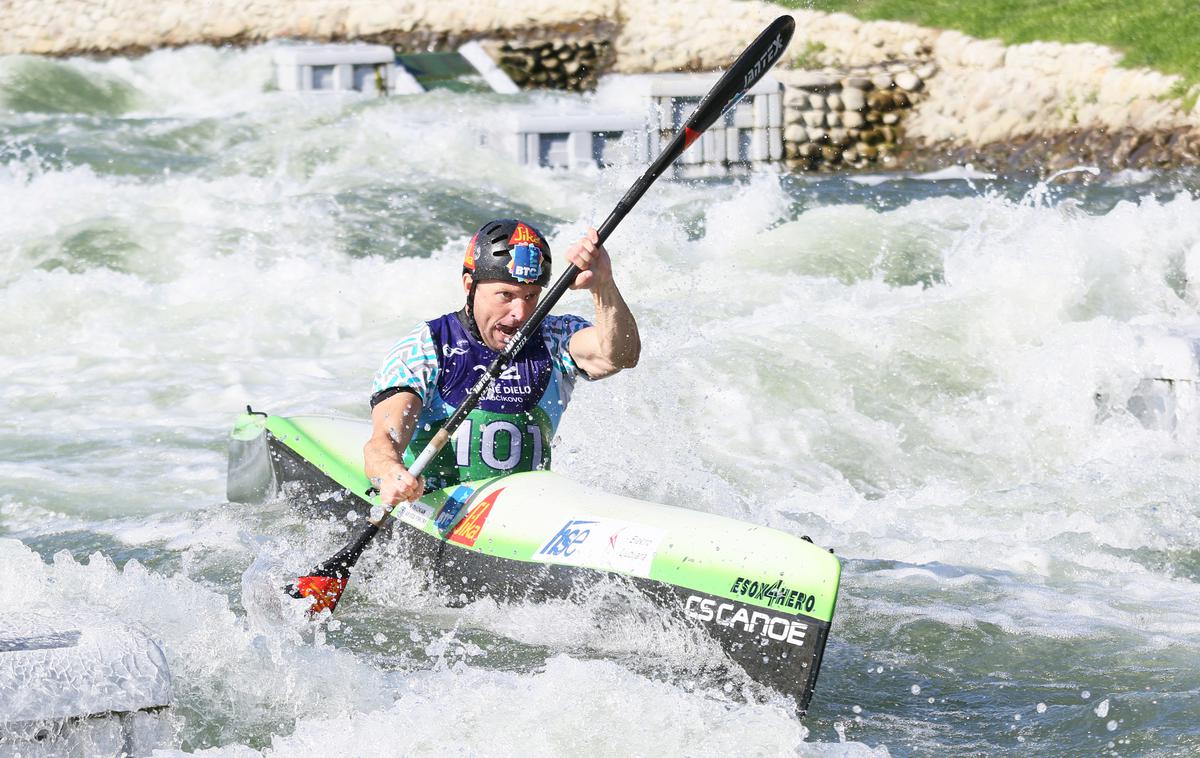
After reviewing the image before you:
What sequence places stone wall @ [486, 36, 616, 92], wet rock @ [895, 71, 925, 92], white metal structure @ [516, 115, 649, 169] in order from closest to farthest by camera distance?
1. white metal structure @ [516, 115, 649, 169]
2. wet rock @ [895, 71, 925, 92]
3. stone wall @ [486, 36, 616, 92]

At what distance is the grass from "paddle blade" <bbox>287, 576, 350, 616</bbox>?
14714 millimetres

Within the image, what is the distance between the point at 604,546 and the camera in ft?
14.7

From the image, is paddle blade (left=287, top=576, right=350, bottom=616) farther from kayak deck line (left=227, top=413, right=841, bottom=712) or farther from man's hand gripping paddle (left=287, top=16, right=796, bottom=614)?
kayak deck line (left=227, top=413, right=841, bottom=712)

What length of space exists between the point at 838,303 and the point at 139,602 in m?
6.29

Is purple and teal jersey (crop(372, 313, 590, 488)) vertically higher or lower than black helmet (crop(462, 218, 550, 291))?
lower

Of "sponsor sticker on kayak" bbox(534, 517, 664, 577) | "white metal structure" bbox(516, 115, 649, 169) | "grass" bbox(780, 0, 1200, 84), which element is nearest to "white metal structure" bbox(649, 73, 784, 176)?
"white metal structure" bbox(516, 115, 649, 169)

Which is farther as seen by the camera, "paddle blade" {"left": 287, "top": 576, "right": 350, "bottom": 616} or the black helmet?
"paddle blade" {"left": 287, "top": 576, "right": 350, "bottom": 616}

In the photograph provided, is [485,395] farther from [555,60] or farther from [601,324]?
[555,60]

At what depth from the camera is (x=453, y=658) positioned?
15.3 ft

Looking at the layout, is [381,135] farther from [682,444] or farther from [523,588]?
[523,588]

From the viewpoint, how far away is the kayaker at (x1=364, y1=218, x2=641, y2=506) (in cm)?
468

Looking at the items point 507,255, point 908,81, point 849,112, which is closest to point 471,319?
point 507,255

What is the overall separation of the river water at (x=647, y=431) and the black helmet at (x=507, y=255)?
3.33 feet

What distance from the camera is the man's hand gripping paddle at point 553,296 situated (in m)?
4.68
